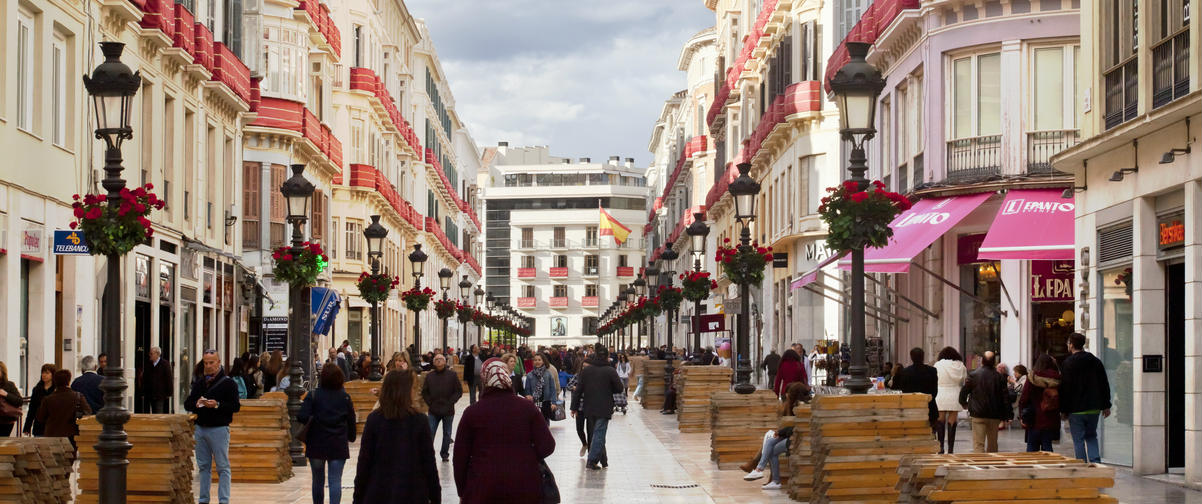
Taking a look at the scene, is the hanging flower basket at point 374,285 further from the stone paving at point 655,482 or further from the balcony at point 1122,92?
the balcony at point 1122,92

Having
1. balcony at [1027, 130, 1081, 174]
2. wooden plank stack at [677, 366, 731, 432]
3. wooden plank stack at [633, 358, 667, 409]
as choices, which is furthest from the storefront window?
wooden plank stack at [633, 358, 667, 409]

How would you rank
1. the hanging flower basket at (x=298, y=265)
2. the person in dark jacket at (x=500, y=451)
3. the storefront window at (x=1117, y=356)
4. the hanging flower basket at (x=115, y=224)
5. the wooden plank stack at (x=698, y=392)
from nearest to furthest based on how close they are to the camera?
the person in dark jacket at (x=500, y=451) → the hanging flower basket at (x=115, y=224) → the storefront window at (x=1117, y=356) → the hanging flower basket at (x=298, y=265) → the wooden plank stack at (x=698, y=392)

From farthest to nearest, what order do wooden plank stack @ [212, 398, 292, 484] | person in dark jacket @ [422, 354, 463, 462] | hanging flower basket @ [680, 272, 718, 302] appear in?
hanging flower basket @ [680, 272, 718, 302] < person in dark jacket @ [422, 354, 463, 462] < wooden plank stack @ [212, 398, 292, 484]

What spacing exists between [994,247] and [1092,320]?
4.38 meters

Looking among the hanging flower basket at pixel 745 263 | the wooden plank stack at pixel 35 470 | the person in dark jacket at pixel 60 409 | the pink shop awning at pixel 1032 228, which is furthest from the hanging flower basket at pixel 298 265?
the wooden plank stack at pixel 35 470

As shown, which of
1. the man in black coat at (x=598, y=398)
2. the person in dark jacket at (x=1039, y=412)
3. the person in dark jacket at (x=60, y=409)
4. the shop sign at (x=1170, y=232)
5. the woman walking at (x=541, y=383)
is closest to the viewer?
the person in dark jacket at (x=60, y=409)

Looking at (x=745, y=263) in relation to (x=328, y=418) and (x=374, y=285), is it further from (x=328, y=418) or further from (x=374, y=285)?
(x=328, y=418)

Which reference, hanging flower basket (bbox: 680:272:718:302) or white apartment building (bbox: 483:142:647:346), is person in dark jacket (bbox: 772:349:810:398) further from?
white apartment building (bbox: 483:142:647:346)

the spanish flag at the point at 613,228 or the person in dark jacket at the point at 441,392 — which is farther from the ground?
the spanish flag at the point at 613,228

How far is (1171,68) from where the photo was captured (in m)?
18.5

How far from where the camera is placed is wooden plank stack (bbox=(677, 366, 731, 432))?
102 feet

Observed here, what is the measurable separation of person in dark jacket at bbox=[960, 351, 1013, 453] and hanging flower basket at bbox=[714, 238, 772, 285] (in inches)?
319

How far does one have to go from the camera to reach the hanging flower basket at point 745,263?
28.1m

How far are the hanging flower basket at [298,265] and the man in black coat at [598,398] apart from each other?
4346 mm
